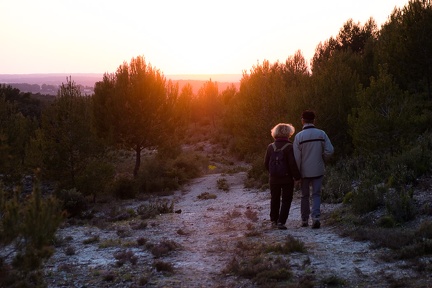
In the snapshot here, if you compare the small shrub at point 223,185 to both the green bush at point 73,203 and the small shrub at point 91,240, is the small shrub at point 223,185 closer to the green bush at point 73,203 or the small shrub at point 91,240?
the green bush at point 73,203

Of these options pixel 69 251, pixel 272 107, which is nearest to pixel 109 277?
pixel 69 251

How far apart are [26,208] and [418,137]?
1477cm

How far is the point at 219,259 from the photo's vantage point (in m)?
7.35

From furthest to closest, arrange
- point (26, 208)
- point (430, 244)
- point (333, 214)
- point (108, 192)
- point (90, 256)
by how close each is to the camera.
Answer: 1. point (108, 192)
2. point (333, 214)
3. point (90, 256)
4. point (430, 244)
5. point (26, 208)

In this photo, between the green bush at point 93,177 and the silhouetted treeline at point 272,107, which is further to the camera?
the green bush at point 93,177

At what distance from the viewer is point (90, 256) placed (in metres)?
8.23

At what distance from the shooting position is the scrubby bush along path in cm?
604

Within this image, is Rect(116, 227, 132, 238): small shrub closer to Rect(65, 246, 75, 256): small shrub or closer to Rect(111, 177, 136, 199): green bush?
Rect(65, 246, 75, 256): small shrub

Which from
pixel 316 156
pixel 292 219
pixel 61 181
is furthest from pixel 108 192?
pixel 316 156

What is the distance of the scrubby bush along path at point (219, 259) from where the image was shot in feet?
19.8

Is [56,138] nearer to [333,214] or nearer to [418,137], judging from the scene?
[333,214]

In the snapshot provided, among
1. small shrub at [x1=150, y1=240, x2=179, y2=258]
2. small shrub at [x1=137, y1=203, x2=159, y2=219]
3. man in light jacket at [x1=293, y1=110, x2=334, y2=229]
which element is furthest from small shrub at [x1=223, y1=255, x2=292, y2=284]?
small shrub at [x1=137, y1=203, x2=159, y2=219]

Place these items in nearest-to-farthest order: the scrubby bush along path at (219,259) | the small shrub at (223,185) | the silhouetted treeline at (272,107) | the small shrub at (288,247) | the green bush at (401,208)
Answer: the scrubby bush along path at (219,259) → the small shrub at (288,247) → the green bush at (401,208) → the silhouetted treeline at (272,107) → the small shrub at (223,185)

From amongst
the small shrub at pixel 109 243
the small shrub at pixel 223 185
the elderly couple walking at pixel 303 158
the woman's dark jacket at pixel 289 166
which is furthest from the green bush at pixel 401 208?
the small shrub at pixel 223 185
